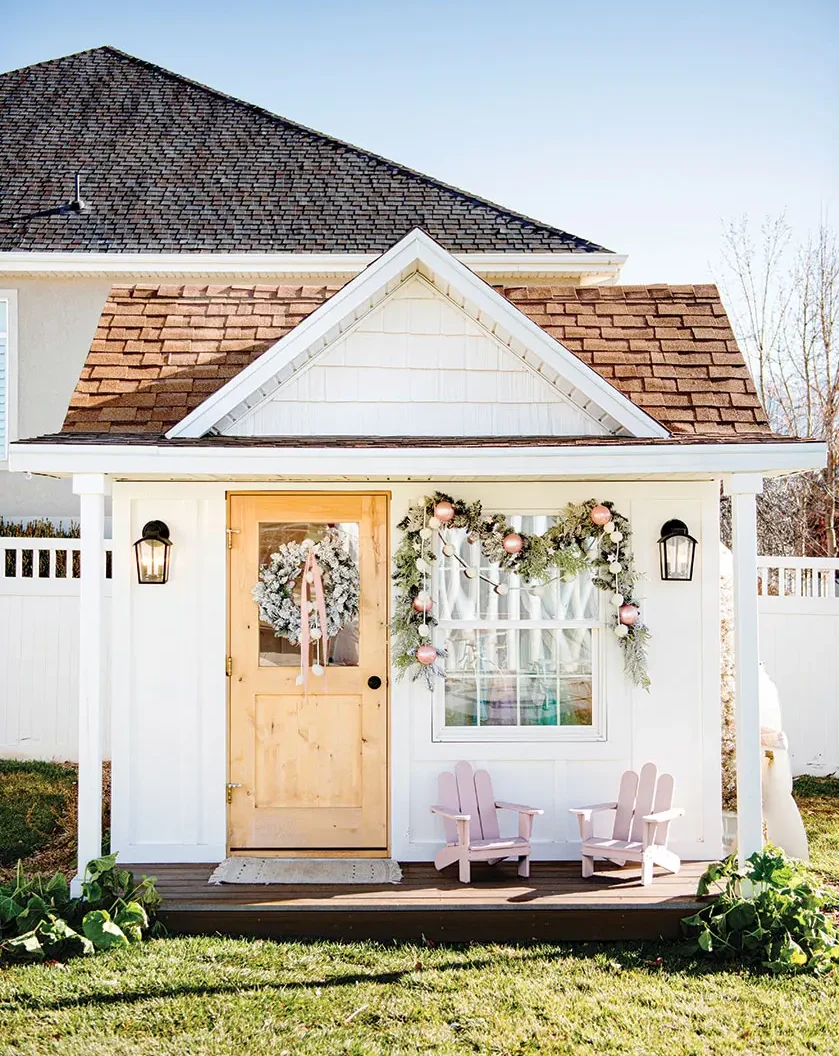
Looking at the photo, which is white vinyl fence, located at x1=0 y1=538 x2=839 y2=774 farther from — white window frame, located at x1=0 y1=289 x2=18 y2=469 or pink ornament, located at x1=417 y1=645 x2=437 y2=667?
pink ornament, located at x1=417 y1=645 x2=437 y2=667

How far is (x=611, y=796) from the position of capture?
7055 mm

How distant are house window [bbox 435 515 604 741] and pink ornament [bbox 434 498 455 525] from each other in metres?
0.25

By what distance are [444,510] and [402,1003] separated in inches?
118

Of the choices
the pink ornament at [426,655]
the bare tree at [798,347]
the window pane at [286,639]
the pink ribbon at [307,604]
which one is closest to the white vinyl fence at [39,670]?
the window pane at [286,639]

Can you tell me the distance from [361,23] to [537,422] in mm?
7042

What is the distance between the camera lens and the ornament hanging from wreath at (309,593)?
Result: 6.97 meters

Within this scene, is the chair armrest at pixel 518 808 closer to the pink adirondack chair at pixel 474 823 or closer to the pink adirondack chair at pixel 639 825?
the pink adirondack chair at pixel 474 823

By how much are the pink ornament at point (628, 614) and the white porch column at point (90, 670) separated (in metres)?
3.29

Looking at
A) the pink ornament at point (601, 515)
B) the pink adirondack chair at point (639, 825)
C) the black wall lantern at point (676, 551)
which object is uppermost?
the pink ornament at point (601, 515)

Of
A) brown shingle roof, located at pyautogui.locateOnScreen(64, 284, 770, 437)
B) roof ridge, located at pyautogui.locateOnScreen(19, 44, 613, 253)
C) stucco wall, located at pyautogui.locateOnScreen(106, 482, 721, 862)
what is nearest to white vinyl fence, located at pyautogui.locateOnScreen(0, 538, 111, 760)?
brown shingle roof, located at pyautogui.locateOnScreen(64, 284, 770, 437)

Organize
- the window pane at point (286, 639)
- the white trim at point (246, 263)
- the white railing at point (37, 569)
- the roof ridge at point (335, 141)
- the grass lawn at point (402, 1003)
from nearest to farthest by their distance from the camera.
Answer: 1. the grass lawn at point (402, 1003)
2. the window pane at point (286, 639)
3. the white railing at point (37, 569)
4. the white trim at point (246, 263)
5. the roof ridge at point (335, 141)

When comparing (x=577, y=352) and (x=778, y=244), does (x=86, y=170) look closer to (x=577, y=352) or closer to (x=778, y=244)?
(x=577, y=352)

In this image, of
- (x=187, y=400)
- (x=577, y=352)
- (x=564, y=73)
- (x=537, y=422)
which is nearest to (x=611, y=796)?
(x=537, y=422)

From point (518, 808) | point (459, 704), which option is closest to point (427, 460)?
point (459, 704)
